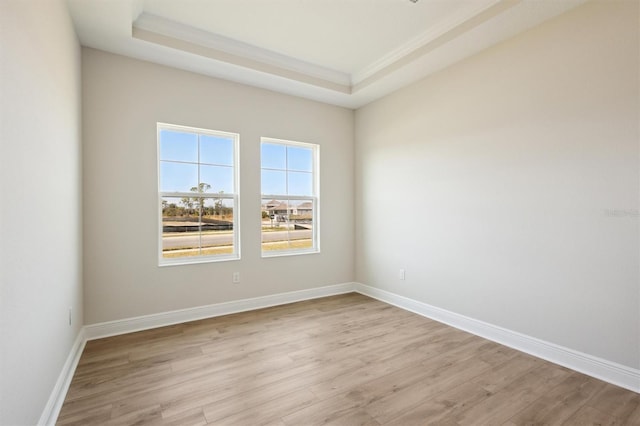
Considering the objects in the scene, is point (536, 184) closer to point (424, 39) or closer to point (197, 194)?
point (424, 39)

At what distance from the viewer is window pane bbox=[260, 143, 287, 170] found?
13.3 feet

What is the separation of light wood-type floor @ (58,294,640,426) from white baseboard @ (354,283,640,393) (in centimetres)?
8

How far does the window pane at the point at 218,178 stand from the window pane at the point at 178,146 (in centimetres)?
18

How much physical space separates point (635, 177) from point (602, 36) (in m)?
1.06

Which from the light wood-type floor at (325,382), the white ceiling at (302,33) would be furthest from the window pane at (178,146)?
the light wood-type floor at (325,382)

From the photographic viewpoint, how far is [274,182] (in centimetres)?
416

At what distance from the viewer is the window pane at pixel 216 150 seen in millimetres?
3637

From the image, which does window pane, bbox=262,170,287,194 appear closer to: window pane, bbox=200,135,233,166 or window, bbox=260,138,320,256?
window, bbox=260,138,320,256

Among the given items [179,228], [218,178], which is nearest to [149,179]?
[179,228]

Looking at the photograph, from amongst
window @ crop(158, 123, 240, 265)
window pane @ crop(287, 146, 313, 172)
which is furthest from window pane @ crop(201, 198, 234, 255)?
window pane @ crop(287, 146, 313, 172)

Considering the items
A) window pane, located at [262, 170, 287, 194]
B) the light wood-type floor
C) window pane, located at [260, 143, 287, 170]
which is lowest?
the light wood-type floor

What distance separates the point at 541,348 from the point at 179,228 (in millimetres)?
3671

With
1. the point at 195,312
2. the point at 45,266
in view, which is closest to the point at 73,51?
the point at 45,266

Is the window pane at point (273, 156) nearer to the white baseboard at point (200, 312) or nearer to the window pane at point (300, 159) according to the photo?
the window pane at point (300, 159)
